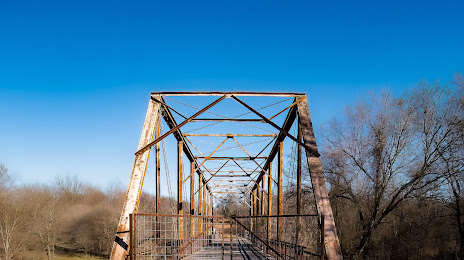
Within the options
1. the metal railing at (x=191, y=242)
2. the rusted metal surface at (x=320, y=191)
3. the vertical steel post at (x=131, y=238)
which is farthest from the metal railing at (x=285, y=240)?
the vertical steel post at (x=131, y=238)

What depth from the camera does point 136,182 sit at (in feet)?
22.6

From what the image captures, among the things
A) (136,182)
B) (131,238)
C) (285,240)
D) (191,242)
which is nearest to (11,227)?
(191,242)

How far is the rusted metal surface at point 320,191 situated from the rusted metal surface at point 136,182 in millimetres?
3399

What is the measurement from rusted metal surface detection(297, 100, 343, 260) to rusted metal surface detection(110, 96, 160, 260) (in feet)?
11.2

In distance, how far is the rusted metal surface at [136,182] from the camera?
20.5 ft

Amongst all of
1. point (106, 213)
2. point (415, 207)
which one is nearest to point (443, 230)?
point (415, 207)

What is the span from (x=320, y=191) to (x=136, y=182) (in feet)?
11.7

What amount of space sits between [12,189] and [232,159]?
28.3 m

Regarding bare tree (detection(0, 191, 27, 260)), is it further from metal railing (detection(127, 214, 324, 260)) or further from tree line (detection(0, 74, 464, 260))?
metal railing (detection(127, 214, 324, 260))

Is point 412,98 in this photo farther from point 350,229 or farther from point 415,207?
point 350,229

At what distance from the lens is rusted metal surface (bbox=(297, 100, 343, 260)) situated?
5.90 metres

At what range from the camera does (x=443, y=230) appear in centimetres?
2259

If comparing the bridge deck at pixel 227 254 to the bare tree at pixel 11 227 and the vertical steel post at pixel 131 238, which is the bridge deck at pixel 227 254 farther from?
the bare tree at pixel 11 227

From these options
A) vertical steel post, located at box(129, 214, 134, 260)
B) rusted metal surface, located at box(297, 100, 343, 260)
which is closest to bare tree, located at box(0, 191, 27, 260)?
vertical steel post, located at box(129, 214, 134, 260)
